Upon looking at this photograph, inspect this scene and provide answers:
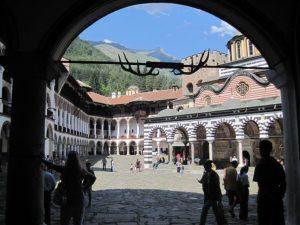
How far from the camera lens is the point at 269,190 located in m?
4.76

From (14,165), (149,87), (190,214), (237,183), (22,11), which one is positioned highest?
(149,87)

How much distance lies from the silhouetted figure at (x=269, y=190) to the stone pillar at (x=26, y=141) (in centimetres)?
318

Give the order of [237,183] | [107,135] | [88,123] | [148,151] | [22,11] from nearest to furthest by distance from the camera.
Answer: [22,11] → [237,183] → [148,151] → [88,123] → [107,135]

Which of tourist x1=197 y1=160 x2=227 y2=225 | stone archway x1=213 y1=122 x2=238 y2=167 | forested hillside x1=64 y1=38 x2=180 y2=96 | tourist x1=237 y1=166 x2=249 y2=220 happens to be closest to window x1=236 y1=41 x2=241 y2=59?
stone archway x1=213 y1=122 x2=238 y2=167

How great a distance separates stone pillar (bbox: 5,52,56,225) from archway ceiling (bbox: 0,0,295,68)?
265 millimetres

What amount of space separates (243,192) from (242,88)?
2824cm

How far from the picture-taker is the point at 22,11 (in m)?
5.54

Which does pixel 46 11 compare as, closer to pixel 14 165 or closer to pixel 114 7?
pixel 114 7

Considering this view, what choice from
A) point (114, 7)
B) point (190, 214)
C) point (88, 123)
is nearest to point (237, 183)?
point (190, 214)

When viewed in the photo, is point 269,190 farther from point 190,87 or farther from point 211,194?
point 190,87

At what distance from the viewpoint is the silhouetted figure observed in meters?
4.70

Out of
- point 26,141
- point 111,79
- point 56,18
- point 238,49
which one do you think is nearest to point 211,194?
point 26,141

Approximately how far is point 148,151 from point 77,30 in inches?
1227

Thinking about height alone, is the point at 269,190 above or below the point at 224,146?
below
